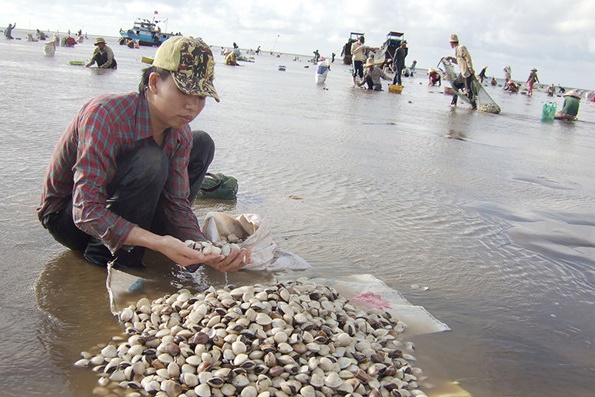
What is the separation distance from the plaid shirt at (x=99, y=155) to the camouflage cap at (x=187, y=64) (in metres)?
0.33

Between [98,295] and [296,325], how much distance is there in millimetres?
1117

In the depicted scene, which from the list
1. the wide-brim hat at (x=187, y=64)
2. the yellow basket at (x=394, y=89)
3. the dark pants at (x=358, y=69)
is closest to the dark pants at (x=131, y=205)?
the wide-brim hat at (x=187, y=64)

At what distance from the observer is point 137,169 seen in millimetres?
2881

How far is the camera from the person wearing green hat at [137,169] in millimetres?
2689

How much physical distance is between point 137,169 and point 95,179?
24 cm

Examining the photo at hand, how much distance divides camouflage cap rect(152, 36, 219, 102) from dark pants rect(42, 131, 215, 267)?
0.47m

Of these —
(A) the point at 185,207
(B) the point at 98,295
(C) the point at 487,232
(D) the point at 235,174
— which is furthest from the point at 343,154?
(B) the point at 98,295

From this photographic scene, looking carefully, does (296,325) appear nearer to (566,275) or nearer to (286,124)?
(566,275)

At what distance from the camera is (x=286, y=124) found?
32.9 feet

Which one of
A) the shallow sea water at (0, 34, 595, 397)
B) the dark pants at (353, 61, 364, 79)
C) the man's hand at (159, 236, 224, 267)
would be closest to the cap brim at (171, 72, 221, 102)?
the man's hand at (159, 236, 224, 267)

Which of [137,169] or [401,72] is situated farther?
[401,72]

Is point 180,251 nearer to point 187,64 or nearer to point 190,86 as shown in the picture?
point 190,86

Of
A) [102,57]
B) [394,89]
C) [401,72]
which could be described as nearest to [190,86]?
[102,57]

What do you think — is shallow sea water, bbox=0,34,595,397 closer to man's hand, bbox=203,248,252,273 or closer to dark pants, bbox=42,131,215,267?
dark pants, bbox=42,131,215,267
